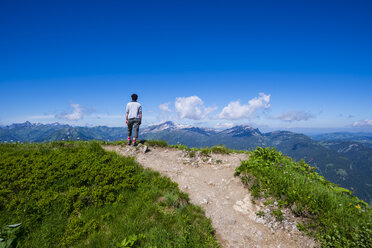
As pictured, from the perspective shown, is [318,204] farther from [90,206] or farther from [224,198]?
[90,206]

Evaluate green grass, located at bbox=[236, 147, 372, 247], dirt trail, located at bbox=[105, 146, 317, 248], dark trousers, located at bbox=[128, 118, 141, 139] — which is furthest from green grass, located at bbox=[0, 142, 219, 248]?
dark trousers, located at bbox=[128, 118, 141, 139]

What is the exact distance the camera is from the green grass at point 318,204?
15.9 feet

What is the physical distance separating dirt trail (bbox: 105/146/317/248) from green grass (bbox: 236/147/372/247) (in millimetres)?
514

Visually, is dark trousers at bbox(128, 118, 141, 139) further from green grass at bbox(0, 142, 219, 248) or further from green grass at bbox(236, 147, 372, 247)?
green grass at bbox(236, 147, 372, 247)

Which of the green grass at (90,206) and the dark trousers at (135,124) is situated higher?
the dark trousers at (135,124)

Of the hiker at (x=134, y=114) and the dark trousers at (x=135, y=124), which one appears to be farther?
the hiker at (x=134, y=114)

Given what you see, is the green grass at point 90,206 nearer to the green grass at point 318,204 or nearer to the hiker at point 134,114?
the green grass at point 318,204

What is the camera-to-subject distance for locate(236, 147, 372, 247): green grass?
484 cm

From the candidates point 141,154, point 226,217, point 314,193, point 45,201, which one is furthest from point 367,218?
point 141,154

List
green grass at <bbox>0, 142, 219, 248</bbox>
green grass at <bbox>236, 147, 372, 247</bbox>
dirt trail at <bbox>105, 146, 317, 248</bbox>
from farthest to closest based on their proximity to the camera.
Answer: dirt trail at <bbox>105, 146, 317, 248</bbox> < green grass at <bbox>236, 147, 372, 247</bbox> < green grass at <bbox>0, 142, 219, 248</bbox>

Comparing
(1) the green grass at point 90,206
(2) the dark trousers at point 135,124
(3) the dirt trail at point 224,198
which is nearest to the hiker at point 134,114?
(2) the dark trousers at point 135,124

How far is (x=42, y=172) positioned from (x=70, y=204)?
7.01 ft

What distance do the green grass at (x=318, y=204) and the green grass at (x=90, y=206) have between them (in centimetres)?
347

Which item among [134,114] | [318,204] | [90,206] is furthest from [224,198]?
[134,114]
